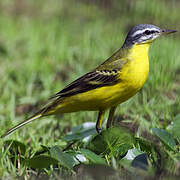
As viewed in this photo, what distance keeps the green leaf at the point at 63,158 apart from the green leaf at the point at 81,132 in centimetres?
85

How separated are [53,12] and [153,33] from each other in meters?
5.53

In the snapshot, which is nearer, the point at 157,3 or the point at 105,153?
the point at 105,153

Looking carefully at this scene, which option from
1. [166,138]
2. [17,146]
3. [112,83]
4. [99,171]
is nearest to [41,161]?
[99,171]

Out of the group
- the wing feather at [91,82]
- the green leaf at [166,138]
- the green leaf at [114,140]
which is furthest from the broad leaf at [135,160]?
the wing feather at [91,82]

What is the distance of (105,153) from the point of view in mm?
3568

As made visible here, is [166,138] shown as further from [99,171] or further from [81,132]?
[81,132]

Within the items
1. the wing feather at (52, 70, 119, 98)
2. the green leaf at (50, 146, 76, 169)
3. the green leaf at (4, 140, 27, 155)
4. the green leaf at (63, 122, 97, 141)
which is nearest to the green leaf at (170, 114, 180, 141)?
the wing feather at (52, 70, 119, 98)

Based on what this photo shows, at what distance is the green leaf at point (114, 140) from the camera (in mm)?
3479

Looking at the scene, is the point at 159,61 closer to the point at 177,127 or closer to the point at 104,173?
the point at 177,127

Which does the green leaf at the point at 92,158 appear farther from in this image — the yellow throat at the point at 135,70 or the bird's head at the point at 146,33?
the bird's head at the point at 146,33

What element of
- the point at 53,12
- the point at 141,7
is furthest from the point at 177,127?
the point at 53,12

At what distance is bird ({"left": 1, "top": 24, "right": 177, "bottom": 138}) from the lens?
402 cm

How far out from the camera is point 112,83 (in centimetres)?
411

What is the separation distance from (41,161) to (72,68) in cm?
345
